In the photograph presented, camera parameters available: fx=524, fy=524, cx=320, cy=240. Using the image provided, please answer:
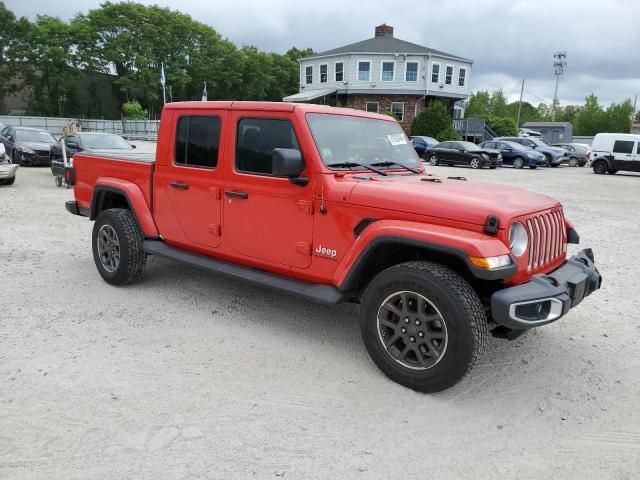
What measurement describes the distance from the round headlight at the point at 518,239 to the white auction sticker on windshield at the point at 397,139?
5.41 feet

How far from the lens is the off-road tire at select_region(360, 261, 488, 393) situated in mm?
3174

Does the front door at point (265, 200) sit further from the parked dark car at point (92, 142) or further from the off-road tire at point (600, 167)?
the off-road tire at point (600, 167)

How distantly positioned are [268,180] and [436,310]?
5.53ft

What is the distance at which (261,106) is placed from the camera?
4.27m

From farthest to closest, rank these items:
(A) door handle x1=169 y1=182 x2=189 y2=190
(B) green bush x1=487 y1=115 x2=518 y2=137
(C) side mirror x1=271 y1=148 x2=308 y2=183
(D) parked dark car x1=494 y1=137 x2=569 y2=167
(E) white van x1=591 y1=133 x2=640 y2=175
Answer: (B) green bush x1=487 y1=115 x2=518 y2=137, (D) parked dark car x1=494 y1=137 x2=569 y2=167, (E) white van x1=591 y1=133 x2=640 y2=175, (A) door handle x1=169 y1=182 x2=189 y2=190, (C) side mirror x1=271 y1=148 x2=308 y2=183

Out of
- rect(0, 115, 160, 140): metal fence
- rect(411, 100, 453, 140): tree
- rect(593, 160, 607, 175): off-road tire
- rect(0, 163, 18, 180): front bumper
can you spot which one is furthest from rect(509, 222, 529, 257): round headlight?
rect(0, 115, 160, 140): metal fence

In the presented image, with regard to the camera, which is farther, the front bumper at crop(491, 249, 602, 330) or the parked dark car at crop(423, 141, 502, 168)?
the parked dark car at crop(423, 141, 502, 168)

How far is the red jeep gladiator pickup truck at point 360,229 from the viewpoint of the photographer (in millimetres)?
3215

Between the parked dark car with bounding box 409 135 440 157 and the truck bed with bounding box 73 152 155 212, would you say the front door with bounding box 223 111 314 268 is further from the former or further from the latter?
the parked dark car with bounding box 409 135 440 157

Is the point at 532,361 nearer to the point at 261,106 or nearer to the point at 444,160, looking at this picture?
the point at 261,106

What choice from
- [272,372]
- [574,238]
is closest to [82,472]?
[272,372]

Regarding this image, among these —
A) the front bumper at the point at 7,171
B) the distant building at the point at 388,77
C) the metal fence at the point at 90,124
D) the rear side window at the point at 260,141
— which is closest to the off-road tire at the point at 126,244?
the rear side window at the point at 260,141

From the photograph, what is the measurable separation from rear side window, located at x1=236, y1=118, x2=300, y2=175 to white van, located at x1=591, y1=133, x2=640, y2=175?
23865 mm

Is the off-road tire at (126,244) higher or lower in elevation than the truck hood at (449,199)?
lower
